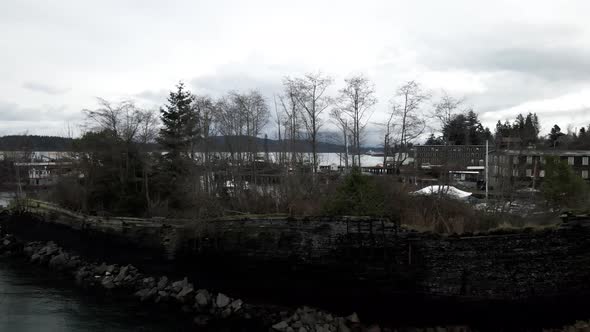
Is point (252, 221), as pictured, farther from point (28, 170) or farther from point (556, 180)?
point (28, 170)

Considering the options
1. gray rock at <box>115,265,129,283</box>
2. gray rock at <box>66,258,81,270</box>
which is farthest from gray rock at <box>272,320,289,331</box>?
gray rock at <box>66,258,81,270</box>

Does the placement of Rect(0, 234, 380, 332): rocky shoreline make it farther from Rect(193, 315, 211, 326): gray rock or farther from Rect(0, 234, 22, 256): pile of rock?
Rect(0, 234, 22, 256): pile of rock

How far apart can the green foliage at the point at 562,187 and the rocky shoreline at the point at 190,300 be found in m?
14.3

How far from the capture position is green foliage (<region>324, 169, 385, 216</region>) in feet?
56.0

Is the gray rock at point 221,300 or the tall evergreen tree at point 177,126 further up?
the tall evergreen tree at point 177,126

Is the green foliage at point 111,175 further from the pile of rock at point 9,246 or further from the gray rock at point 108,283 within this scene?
the gray rock at point 108,283

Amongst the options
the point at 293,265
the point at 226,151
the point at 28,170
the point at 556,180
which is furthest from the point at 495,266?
the point at 28,170

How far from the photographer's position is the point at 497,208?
20484 millimetres

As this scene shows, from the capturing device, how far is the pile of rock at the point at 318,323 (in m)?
15.3

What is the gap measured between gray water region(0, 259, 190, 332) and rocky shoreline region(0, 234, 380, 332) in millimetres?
986

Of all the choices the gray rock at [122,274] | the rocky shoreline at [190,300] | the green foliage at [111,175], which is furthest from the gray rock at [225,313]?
the green foliage at [111,175]

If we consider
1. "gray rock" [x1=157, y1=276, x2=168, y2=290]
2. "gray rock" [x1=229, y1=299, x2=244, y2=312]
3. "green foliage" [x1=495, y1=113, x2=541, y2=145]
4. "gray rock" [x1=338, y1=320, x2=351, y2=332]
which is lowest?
"gray rock" [x1=338, y1=320, x2=351, y2=332]

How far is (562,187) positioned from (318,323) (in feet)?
55.9

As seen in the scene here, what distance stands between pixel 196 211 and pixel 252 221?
433 centimetres
